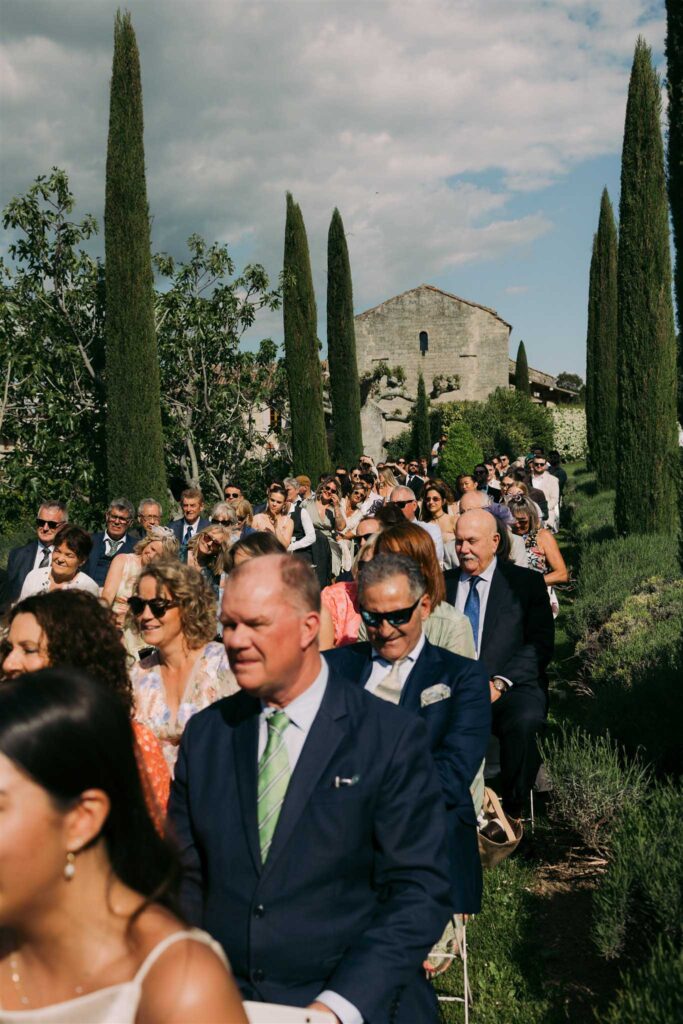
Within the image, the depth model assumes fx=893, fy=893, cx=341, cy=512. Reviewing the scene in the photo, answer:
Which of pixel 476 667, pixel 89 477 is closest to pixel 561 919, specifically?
pixel 476 667

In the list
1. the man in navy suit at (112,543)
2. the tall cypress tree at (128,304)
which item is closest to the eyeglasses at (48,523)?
the man in navy suit at (112,543)

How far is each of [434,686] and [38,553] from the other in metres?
5.63

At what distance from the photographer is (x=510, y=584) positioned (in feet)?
19.9

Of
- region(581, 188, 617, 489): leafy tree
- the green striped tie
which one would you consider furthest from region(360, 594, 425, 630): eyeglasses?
region(581, 188, 617, 489): leafy tree

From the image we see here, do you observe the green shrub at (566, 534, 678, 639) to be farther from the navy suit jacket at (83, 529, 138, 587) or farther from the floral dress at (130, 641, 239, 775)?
the floral dress at (130, 641, 239, 775)

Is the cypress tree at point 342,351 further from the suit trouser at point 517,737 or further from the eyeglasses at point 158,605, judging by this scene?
the eyeglasses at point 158,605

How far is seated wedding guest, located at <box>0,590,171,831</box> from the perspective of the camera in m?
3.36

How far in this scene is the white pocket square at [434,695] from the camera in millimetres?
3785

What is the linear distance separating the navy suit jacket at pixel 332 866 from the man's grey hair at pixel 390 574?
128cm

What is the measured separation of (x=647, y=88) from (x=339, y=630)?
458 inches

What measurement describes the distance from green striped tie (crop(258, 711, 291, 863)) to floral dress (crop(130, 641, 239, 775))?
1.50m

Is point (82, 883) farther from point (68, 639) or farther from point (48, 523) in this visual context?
point (48, 523)

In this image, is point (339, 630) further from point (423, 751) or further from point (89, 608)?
point (423, 751)

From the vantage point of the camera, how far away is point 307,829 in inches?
96.5
